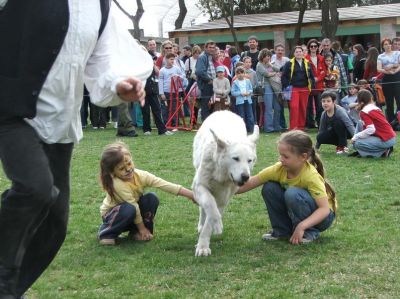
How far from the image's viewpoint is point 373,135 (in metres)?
10.8

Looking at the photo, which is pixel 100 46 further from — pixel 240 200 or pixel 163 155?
pixel 163 155

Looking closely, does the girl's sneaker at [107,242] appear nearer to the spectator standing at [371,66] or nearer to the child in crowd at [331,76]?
the child in crowd at [331,76]

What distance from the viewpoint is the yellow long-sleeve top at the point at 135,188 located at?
5738 millimetres

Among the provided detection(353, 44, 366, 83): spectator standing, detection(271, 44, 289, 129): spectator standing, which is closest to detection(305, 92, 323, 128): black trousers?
detection(271, 44, 289, 129): spectator standing

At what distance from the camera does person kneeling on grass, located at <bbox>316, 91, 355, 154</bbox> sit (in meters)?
11.6

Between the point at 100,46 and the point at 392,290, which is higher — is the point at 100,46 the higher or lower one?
the higher one

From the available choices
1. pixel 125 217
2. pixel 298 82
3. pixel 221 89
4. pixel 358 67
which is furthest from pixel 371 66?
pixel 125 217

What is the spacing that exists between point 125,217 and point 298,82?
1053 cm

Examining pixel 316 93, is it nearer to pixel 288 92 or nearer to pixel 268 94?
pixel 288 92

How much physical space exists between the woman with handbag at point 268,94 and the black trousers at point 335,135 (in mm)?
4043

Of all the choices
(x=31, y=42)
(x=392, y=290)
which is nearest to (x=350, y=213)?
(x=392, y=290)

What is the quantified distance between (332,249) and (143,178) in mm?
1755

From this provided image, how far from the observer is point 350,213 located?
22.3 feet

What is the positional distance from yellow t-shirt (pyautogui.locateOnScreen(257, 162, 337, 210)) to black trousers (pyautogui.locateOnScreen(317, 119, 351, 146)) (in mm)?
5989
